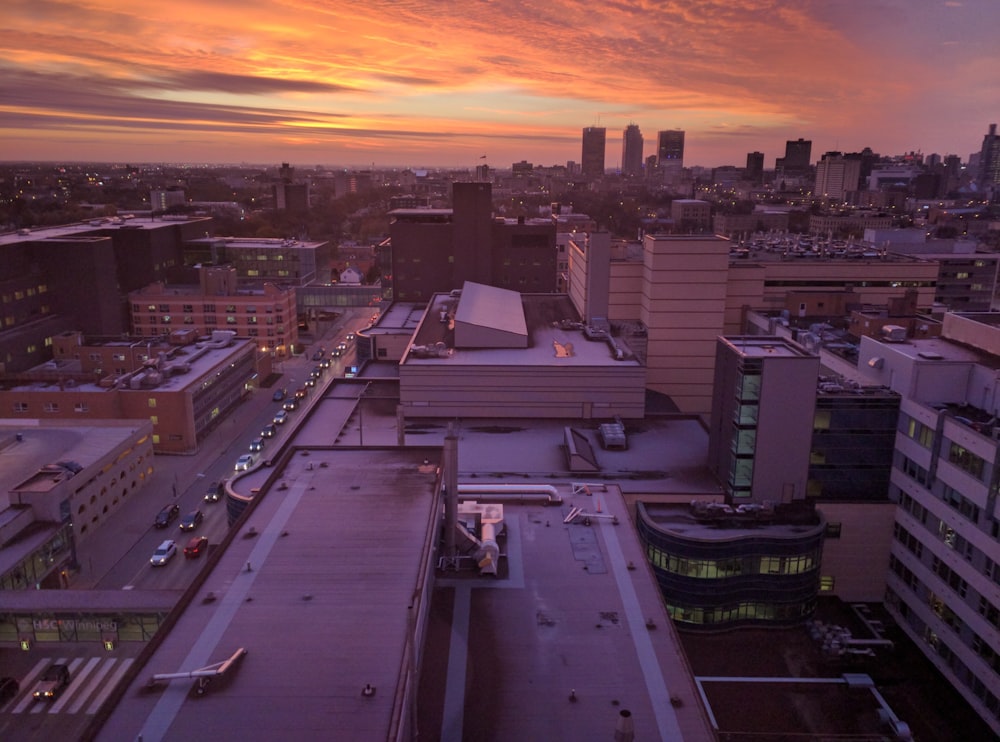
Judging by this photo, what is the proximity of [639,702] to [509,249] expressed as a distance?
80656 mm

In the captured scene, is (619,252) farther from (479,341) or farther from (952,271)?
(952,271)

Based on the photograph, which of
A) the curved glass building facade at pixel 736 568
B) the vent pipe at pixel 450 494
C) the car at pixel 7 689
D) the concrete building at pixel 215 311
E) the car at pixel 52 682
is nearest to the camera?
the vent pipe at pixel 450 494

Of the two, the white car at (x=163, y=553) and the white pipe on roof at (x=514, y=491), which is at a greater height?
the white pipe on roof at (x=514, y=491)

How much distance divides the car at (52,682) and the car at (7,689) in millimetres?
808

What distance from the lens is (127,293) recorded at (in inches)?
3639

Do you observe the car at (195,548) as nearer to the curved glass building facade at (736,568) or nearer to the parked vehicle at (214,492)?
the parked vehicle at (214,492)

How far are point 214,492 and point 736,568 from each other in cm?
3730

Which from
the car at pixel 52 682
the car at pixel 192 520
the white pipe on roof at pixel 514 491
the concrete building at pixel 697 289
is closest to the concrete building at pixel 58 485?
the car at pixel 52 682

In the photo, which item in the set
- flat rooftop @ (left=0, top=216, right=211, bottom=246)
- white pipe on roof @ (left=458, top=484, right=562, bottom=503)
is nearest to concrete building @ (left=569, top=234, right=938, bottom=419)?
white pipe on roof @ (left=458, top=484, right=562, bottom=503)

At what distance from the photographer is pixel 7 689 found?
105ft

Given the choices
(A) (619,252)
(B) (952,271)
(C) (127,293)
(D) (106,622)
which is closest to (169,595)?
(D) (106,622)

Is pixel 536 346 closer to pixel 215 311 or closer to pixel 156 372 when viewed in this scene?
pixel 156 372

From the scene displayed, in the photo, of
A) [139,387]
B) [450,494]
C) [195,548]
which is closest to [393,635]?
[450,494]

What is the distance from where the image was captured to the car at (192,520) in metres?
46.8
